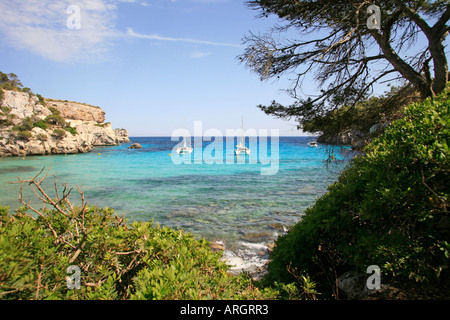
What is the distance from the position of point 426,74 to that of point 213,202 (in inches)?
438

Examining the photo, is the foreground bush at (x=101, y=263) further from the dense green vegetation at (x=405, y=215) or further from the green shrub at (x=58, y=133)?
the green shrub at (x=58, y=133)

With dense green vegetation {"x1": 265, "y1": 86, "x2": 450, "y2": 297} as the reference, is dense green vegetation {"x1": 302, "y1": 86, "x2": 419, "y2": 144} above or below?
above

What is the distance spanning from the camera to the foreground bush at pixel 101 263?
2.15 m

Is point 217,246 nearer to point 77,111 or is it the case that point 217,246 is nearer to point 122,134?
point 77,111

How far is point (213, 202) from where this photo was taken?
1448cm

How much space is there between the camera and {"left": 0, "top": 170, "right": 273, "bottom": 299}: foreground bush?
7.04 ft

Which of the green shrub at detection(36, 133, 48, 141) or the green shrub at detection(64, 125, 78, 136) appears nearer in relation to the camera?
the green shrub at detection(36, 133, 48, 141)

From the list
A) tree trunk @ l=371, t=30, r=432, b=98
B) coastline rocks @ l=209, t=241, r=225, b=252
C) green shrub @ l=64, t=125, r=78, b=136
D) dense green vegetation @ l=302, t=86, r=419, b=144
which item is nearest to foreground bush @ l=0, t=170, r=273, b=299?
coastline rocks @ l=209, t=241, r=225, b=252

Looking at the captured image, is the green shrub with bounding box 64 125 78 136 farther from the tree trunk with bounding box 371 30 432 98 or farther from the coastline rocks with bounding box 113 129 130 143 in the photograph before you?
the tree trunk with bounding box 371 30 432 98

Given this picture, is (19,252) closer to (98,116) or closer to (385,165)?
(385,165)

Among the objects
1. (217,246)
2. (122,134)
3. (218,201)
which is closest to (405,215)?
(217,246)

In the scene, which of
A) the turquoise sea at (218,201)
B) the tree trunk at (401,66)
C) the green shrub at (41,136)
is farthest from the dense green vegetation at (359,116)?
the green shrub at (41,136)

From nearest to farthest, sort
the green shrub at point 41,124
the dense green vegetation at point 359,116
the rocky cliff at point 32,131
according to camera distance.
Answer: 1. the dense green vegetation at point 359,116
2. the rocky cliff at point 32,131
3. the green shrub at point 41,124

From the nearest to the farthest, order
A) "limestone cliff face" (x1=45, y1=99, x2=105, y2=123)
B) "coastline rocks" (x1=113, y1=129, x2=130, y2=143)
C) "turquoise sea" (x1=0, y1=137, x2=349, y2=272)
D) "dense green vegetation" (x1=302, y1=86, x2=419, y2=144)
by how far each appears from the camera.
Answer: "dense green vegetation" (x1=302, y1=86, x2=419, y2=144) < "turquoise sea" (x1=0, y1=137, x2=349, y2=272) < "limestone cliff face" (x1=45, y1=99, x2=105, y2=123) < "coastline rocks" (x1=113, y1=129, x2=130, y2=143)
